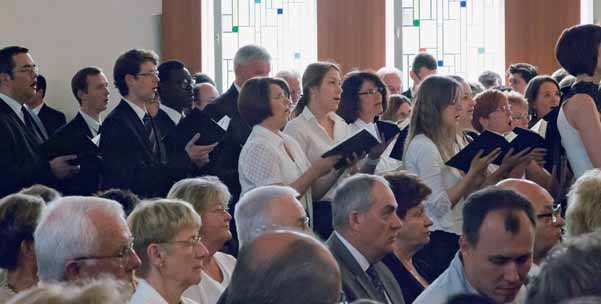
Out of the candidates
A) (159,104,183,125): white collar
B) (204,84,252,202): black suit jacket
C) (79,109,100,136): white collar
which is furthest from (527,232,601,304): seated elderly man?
(79,109,100,136): white collar

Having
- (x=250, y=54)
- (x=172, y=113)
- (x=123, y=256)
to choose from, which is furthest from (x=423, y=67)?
(x=123, y=256)

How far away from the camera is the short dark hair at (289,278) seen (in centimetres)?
205

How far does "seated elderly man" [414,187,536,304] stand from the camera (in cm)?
346

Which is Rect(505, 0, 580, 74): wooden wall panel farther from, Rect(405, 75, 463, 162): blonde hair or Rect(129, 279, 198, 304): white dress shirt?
Rect(129, 279, 198, 304): white dress shirt

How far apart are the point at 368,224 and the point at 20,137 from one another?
229cm

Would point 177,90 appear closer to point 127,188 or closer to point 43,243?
point 127,188

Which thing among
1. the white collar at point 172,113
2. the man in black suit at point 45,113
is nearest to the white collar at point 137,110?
the white collar at point 172,113

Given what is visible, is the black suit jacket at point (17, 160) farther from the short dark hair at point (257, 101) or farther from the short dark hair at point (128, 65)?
the short dark hair at point (257, 101)

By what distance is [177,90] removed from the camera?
21.5 feet

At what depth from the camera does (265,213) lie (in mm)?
3965

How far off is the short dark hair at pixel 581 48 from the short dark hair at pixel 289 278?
9.85 ft

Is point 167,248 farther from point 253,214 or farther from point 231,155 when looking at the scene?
point 231,155

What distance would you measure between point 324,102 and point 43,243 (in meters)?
2.78

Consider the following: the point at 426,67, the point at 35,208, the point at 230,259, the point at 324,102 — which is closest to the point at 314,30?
the point at 426,67
